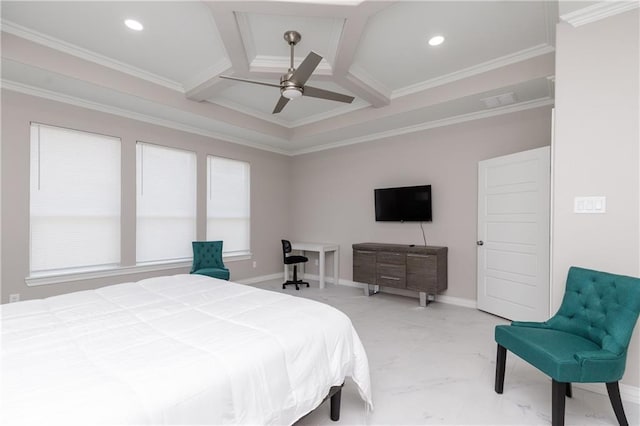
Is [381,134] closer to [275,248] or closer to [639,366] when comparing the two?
[275,248]

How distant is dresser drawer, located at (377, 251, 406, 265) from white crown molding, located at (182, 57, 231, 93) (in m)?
3.37

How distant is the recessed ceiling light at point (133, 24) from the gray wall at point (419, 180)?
12.1ft

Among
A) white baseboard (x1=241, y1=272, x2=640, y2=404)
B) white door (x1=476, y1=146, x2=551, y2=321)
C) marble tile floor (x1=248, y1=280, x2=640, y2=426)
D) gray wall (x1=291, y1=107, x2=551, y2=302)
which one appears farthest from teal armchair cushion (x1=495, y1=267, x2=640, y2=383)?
gray wall (x1=291, y1=107, x2=551, y2=302)

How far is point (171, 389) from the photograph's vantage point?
42.1 inches

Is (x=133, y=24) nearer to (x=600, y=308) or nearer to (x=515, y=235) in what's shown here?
(x=600, y=308)

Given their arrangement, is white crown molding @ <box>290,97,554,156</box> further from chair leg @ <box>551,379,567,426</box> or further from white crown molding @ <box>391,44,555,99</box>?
chair leg @ <box>551,379,567,426</box>

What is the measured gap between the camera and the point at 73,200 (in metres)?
3.77

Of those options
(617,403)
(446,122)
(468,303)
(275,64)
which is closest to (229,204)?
(275,64)

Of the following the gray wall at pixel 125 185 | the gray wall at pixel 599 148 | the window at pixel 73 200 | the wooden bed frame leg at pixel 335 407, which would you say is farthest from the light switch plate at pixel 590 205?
the window at pixel 73 200

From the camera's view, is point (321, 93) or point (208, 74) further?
point (208, 74)

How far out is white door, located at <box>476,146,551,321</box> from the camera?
342 cm

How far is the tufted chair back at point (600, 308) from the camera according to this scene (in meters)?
1.80

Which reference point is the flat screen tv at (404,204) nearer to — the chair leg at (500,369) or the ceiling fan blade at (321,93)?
the ceiling fan blade at (321,93)

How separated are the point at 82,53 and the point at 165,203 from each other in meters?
2.15
